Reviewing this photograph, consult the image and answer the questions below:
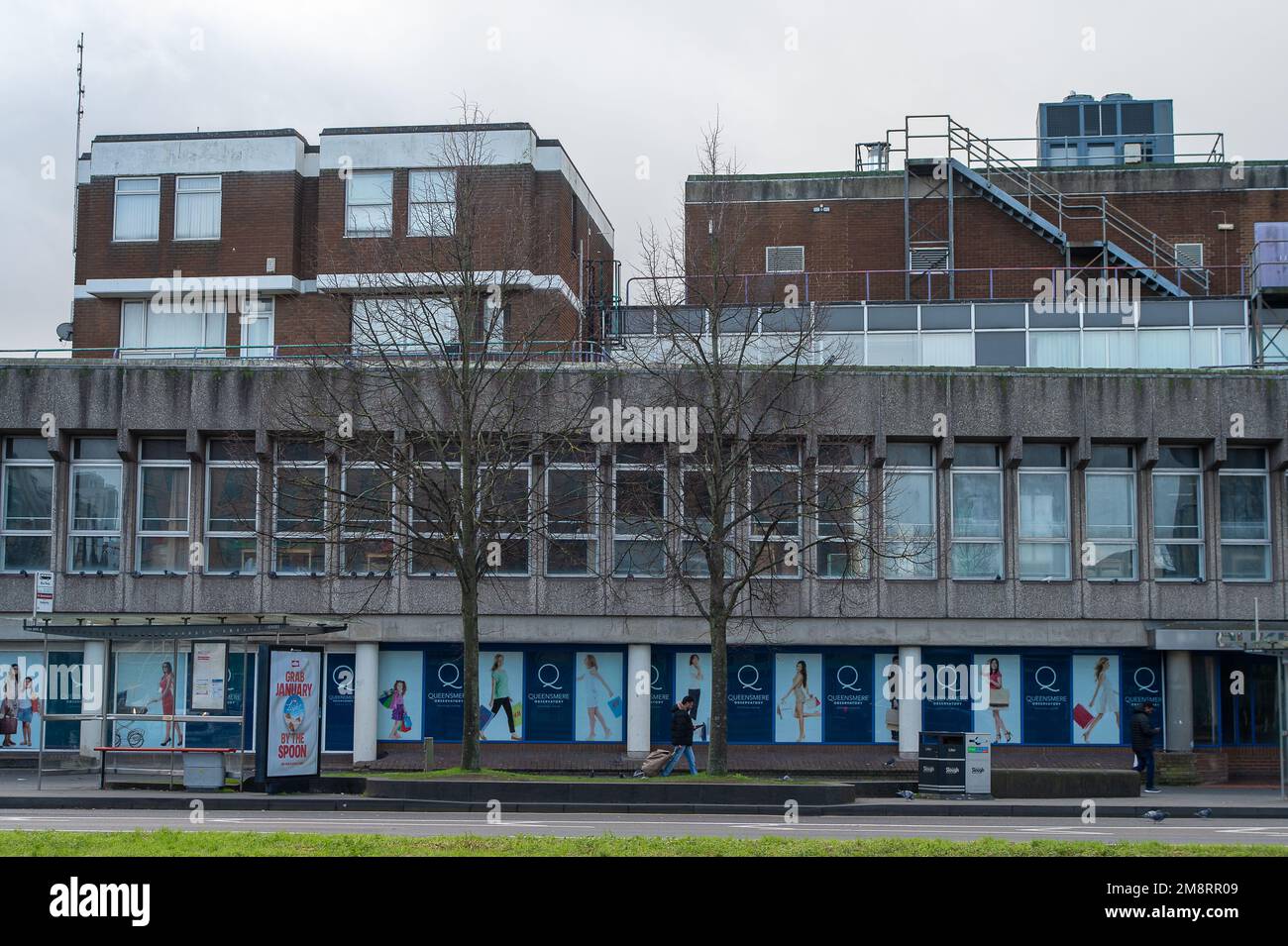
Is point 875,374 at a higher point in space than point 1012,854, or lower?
higher

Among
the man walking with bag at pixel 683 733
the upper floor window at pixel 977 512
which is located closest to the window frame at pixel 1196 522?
the upper floor window at pixel 977 512

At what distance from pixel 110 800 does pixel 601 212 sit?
83.4 feet

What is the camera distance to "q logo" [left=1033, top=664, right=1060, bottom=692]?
31.8m

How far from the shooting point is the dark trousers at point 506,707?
31.9 m

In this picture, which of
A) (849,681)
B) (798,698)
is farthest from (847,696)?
(798,698)

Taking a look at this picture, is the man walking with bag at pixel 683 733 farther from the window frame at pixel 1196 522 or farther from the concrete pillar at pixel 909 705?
the window frame at pixel 1196 522

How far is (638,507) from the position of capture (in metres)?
29.7

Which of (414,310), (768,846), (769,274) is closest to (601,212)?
(769,274)

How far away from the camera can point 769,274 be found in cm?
3656

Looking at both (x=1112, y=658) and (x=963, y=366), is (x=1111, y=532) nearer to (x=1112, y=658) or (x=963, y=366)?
(x=1112, y=658)

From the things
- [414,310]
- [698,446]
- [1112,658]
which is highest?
[414,310]

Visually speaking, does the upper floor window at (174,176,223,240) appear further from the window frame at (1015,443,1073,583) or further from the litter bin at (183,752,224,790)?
the window frame at (1015,443,1073,583)

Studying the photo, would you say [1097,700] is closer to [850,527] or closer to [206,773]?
[850,527]

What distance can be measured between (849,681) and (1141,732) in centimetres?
700
